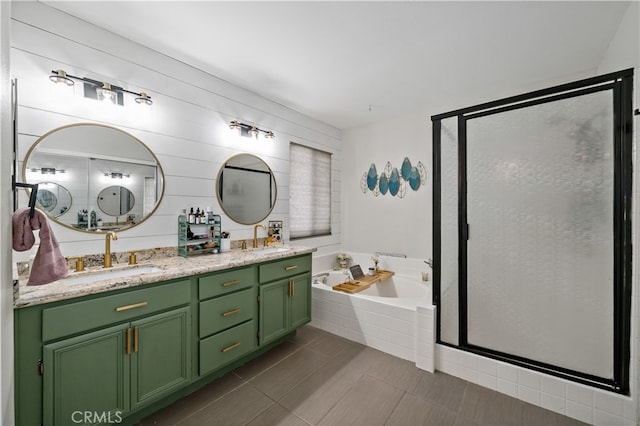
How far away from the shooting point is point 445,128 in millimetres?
2297

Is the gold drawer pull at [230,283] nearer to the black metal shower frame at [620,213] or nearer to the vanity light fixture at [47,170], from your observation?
the vanity light fixture at [47,170]

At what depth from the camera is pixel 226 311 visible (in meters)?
2.04

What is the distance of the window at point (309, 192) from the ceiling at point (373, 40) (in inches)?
36.0

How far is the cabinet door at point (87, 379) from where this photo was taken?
4.30 feet

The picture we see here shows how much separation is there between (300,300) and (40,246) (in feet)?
6.37

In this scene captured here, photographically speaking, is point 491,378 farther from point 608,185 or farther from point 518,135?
point 518,135

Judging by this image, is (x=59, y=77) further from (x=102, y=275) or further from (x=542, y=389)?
(x=542, y=389)

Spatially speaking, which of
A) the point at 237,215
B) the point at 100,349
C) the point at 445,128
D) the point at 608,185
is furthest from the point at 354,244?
the point at 100,349

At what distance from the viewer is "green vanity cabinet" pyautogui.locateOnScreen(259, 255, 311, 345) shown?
7.66 ft

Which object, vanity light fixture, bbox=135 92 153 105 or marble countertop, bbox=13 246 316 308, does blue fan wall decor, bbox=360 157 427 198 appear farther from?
vanity light fixture, bbox=135 92 153 105

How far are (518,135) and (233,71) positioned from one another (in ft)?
8.02

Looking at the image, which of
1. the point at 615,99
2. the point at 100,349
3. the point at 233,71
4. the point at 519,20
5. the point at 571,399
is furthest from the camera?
the point at 233,71

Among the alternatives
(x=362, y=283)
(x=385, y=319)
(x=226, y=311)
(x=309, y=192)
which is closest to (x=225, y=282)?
(x=226, y=311)

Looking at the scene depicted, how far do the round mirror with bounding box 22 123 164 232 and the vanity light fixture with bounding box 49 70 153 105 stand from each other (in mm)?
208
